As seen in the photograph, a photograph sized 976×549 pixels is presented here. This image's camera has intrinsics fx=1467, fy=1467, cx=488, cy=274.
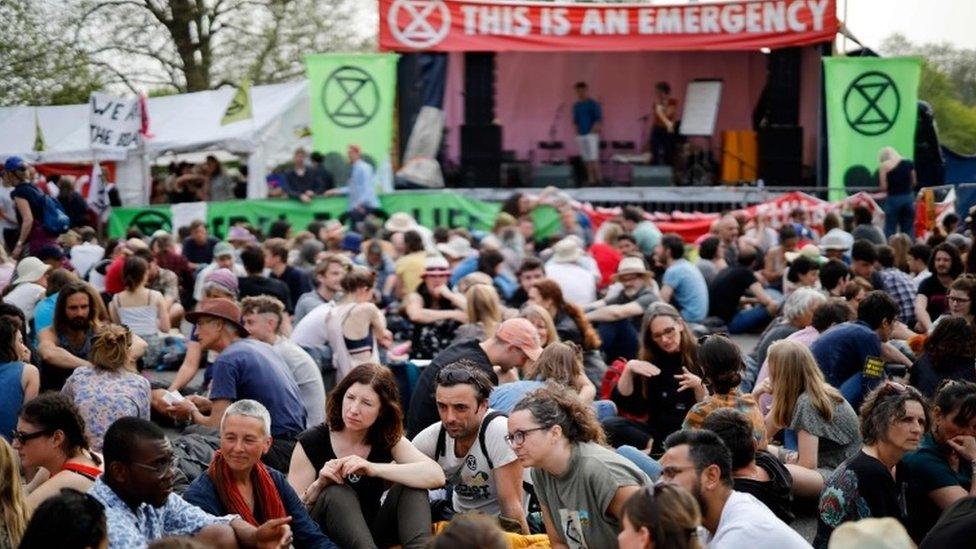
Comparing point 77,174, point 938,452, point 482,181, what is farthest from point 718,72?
point 938,452

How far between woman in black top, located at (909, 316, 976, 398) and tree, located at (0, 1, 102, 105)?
16375mm

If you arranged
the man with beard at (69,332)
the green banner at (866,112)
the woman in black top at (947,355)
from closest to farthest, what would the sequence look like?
the woman in black top at (947,355), the man with beard at (69,332), the green banner at (866,112)

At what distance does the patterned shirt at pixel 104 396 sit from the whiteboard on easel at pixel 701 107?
58.8 feet

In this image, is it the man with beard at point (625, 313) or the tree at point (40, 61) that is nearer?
the man with beard at point (625, 313)

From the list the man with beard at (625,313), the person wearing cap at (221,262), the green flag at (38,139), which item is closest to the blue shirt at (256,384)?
the man with beard at (625,313)

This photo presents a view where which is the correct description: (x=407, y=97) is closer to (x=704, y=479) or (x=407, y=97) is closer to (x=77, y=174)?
(x=77, y=174)

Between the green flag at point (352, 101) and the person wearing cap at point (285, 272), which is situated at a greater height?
the green flag at point (352, 101)

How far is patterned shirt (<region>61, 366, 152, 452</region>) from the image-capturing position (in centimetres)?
788

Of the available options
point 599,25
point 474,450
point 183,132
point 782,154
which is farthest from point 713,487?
point 782,154

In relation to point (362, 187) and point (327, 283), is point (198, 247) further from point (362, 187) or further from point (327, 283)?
point (362, 187)

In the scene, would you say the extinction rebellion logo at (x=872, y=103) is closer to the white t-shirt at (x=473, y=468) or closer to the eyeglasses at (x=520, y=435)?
the white t-shirt at (x=473, y=468)

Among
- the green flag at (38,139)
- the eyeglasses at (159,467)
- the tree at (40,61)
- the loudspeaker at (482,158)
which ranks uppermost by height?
the tree at (40,61)

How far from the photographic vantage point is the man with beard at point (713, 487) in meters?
4.96

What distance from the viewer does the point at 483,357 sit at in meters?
8.41
